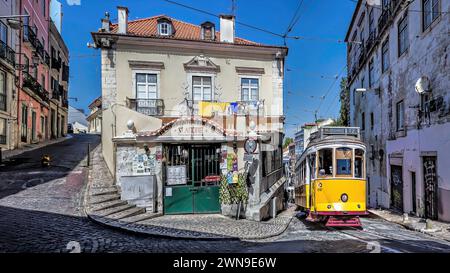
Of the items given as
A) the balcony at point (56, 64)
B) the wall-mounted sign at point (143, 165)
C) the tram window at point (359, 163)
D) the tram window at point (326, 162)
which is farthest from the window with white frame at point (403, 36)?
the balcony at point (56, 64)

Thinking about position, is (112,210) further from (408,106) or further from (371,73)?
(371,73)

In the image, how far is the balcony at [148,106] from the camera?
15477mm

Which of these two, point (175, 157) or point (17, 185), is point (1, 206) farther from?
point (175, 157)

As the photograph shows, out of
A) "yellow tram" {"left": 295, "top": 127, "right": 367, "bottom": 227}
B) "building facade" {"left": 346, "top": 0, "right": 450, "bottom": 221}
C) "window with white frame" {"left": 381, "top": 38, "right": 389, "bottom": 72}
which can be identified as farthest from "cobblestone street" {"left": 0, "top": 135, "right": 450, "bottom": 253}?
"window with white frame" {"left": 381, "top": 38, "right": 389, "bottom": 72}

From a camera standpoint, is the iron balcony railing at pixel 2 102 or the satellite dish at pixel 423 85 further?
the iron balcony railing at pixel 2 102

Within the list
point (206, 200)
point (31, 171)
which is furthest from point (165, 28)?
point (206, 200)

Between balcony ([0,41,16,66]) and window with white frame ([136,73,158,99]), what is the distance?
7.17m

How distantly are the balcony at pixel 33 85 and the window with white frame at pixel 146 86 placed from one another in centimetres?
797

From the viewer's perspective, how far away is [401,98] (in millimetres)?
13422

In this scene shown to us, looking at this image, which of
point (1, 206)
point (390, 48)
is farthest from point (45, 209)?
point (390, 48)

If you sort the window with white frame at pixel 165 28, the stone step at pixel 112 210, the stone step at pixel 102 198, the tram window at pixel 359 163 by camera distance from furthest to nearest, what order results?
the window with white frame at pixel 165 28, the tram window at pixel 359 163, the stone step at pixel 102 198, the stone step at pixel 112 210

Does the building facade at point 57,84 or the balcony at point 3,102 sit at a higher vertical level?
the building facade at point 57,84

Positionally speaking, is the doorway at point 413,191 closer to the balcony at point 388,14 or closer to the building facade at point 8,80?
the balcony at point 388,14

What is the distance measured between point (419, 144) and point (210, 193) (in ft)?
26.4
